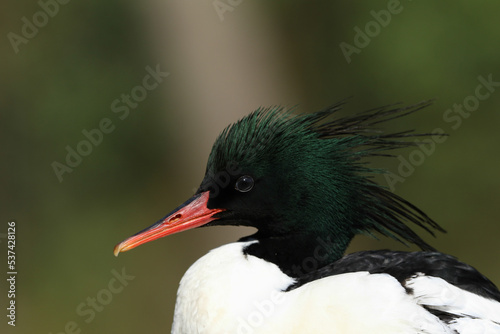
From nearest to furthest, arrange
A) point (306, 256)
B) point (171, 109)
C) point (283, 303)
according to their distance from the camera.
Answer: point (283, 303) < point (306, 256) < point (171, 109)

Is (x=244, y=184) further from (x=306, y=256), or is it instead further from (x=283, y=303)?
(x=283, y=303)

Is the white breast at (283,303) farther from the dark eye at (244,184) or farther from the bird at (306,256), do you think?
the dark eye at (244,184)

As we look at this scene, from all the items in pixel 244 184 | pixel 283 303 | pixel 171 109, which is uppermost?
pixel 171 109

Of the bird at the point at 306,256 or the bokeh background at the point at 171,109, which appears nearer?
the bird at the point at 306,256

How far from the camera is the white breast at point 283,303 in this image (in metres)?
2.23

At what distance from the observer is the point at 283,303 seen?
239cm

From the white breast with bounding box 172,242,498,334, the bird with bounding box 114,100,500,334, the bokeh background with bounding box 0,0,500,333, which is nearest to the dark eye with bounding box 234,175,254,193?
the bird with bounding box 114,100,500,334

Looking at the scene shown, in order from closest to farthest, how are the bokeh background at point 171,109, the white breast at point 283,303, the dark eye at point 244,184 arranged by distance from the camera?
the white breast at point 283,303
the dark eye at point 244,184
the bokeh background at point 171,109

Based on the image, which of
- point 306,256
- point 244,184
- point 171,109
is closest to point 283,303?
point 306,256

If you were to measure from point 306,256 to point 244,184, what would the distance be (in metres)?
0.36

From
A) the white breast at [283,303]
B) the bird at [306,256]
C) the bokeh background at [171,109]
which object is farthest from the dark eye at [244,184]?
the bokeh background at [171,109]

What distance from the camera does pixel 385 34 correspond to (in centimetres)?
754

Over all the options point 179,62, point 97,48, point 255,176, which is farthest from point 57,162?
point 255,176

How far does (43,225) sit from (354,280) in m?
6.61
